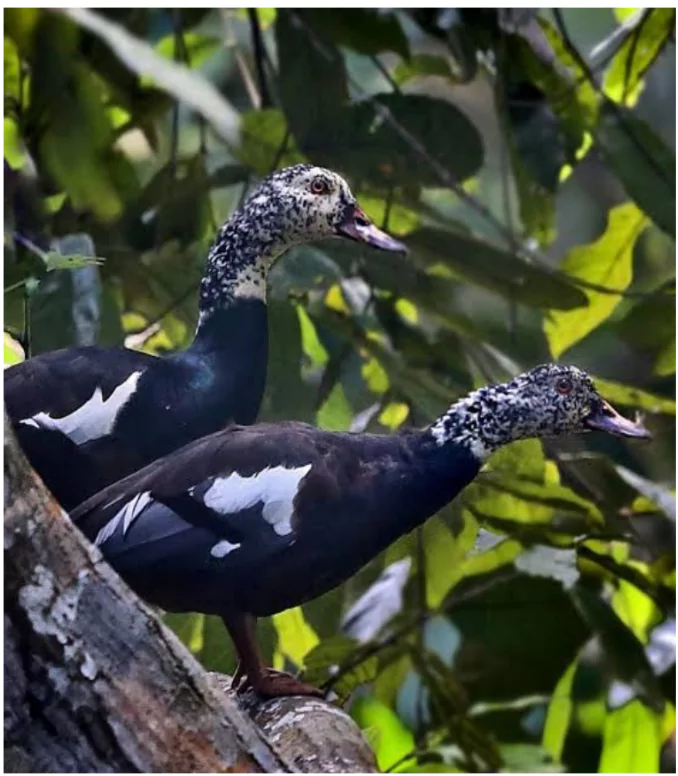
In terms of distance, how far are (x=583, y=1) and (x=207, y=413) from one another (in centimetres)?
Answer: 51

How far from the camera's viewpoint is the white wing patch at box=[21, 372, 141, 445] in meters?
0.83

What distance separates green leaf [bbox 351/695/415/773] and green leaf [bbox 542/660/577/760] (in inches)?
5.9

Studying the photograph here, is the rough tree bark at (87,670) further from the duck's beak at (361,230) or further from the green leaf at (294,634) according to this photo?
the duck's beak at (361,230)

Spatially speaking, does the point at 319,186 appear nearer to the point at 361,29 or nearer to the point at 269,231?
the point at 269,231

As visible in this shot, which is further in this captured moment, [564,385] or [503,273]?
[503,273]

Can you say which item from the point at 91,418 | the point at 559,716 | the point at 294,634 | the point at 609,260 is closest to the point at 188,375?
the point at 91,418

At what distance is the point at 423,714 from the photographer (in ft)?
3.56

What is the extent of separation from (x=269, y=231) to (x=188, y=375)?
11cm

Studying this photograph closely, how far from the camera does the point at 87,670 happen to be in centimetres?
70

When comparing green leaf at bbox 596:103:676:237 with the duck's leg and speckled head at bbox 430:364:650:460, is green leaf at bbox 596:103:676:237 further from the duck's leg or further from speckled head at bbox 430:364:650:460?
the duck's leg

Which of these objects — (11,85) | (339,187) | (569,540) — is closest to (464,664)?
(569,540)

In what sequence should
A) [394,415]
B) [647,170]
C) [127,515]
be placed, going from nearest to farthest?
[127,515], [394,415], [647,170]

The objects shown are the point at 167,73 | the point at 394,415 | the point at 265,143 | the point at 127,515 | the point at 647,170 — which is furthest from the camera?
the point at 647,170

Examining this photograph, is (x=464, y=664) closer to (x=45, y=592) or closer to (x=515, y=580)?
(x=515, y=580)
